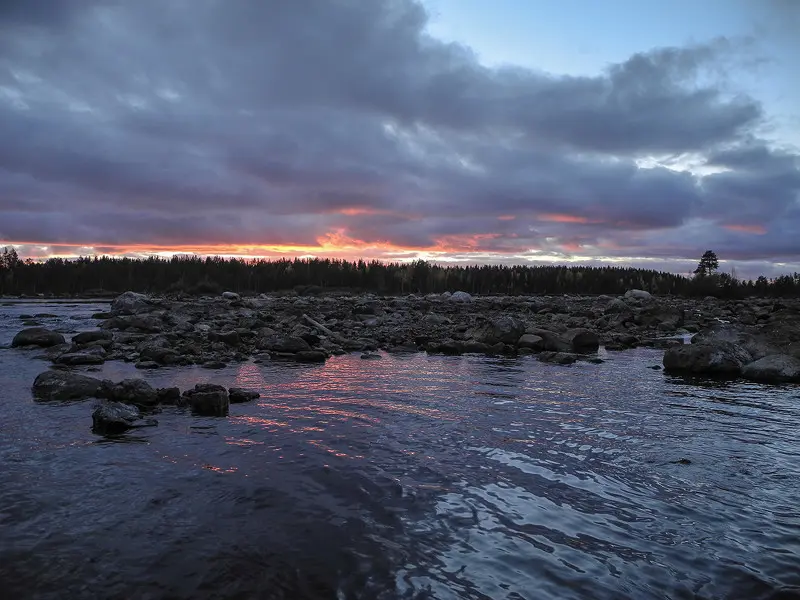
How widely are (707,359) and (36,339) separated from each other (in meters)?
23.4

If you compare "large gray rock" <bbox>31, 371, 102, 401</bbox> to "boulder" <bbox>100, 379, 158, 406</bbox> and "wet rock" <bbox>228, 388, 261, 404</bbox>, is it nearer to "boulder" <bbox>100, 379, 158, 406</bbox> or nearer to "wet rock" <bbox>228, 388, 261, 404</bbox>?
"boulder" <bbox>100, 379, 158, 406</bbox>

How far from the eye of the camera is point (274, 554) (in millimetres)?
4344

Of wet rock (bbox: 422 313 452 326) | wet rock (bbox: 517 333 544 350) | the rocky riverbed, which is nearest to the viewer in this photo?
the rocky riverbed

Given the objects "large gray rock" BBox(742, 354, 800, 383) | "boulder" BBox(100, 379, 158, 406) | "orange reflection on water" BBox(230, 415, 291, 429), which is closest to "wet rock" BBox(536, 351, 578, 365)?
"large gray rock" BBox(742, 354, 800, 383)

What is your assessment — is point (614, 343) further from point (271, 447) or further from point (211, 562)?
point (211, 562)

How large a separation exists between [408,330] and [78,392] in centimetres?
1582

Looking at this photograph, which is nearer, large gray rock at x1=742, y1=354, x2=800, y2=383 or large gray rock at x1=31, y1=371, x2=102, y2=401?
large gray rock at x1=31, y1=371, x2=102, y2=401

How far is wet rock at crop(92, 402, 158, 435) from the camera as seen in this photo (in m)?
7.89

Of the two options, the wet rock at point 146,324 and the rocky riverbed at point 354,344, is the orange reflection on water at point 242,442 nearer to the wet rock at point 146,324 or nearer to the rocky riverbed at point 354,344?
the rocky riverbed at point 354,344

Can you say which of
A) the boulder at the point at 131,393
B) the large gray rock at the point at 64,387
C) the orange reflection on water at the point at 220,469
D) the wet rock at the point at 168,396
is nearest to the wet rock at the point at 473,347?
the wet rock at the point at 168,396

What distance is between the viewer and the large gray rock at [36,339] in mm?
18734

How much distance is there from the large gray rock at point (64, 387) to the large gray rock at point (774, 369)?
1672 centimetres

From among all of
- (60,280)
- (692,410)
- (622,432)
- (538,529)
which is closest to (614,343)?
(692,410)

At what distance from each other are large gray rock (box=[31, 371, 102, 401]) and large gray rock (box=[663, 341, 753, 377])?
15.3 m
